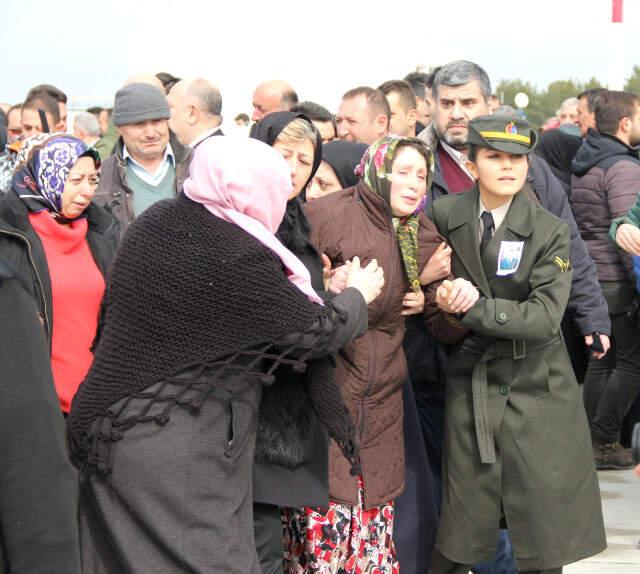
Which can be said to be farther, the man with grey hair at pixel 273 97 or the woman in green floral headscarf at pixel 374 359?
the man with grey hair at pixel 273 97

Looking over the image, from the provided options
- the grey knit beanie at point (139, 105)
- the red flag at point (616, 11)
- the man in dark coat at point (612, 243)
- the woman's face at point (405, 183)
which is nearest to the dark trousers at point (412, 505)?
the woman's face at point (405, 183)

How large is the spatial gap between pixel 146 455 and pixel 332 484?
968mm

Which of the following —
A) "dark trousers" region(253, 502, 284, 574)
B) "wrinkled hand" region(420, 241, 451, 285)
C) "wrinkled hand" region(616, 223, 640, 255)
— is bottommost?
"dark trousers" region(253, 502, 284, 574)

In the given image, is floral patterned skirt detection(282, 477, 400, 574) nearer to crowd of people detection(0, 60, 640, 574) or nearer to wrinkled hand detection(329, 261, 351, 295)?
crowd of people detection(0, 60, 640, 574)

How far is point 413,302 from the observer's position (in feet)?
12.9

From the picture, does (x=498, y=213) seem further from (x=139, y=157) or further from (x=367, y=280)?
(x=139, y=157)

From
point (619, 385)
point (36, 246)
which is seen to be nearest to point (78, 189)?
point (36, 246)

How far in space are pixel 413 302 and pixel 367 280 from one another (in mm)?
501

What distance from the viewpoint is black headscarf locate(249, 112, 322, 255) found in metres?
3.74

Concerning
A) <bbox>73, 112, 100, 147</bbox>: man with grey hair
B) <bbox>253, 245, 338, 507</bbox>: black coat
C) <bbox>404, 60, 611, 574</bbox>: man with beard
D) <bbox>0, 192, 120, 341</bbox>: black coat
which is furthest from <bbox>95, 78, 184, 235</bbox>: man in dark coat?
<bbox>73, 112, 100, 147</bbox>: man with grey hair

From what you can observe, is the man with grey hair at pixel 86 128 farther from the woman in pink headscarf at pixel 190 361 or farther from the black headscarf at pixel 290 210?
the woman in pink headscarf at pixel 190 361

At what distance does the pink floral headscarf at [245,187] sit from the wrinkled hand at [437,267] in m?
0.98

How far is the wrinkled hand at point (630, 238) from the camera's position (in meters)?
4.88

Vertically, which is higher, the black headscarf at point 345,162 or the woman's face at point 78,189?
the woman's face at point 78,189
